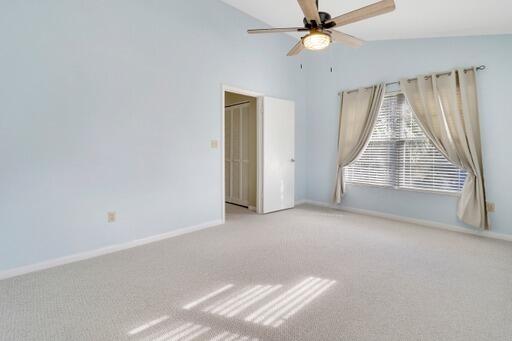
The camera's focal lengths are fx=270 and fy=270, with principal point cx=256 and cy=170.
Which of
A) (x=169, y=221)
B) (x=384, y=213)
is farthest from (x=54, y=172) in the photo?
(x=384, y=213)

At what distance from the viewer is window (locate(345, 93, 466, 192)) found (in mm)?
3945

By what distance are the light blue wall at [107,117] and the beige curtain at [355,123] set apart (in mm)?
2061

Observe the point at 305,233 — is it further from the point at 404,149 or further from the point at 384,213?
the point at 404,149

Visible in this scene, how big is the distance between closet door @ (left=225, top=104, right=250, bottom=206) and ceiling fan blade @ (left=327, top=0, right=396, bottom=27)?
119 inches

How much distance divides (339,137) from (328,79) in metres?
1.17

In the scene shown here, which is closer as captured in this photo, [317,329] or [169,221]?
[317,329]

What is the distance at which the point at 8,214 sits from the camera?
244 centimetres

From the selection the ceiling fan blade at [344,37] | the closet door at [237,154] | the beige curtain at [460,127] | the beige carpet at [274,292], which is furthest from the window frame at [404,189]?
the closet door at [237,154]

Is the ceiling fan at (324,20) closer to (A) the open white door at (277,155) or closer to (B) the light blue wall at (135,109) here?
(B) the light blue wall at (135,109)

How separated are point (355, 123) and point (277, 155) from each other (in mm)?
1490

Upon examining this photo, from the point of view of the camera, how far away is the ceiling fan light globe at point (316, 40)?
251cm

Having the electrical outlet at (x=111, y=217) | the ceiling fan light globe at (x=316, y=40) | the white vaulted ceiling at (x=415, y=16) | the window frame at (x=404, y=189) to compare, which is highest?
the white vaulted ceiling at (x=415, y=16)

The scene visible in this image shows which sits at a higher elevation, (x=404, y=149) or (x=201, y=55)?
(x=201, y=55)

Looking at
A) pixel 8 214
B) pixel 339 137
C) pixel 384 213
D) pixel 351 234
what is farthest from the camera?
pixel 339 137
